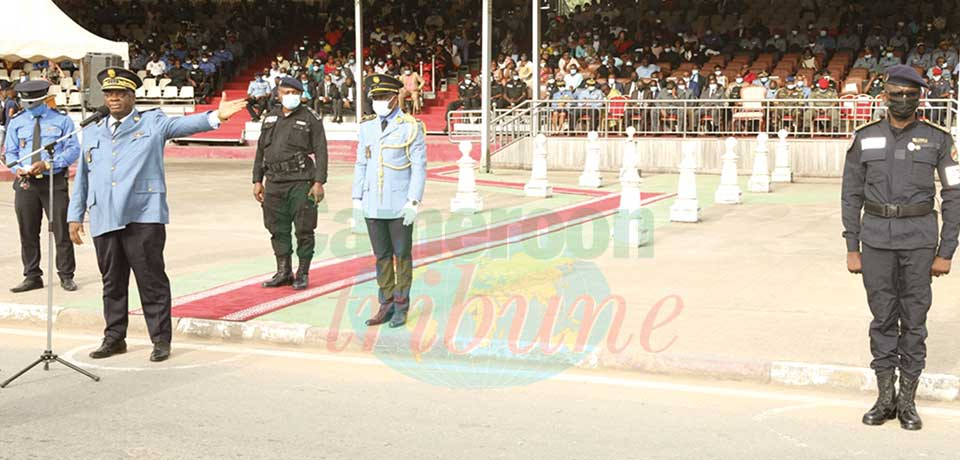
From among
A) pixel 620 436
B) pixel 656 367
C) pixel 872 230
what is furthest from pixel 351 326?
pixel 872 230

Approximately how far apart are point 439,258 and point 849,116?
14035mm

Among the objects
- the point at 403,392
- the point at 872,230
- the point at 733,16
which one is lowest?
the point at 403,392

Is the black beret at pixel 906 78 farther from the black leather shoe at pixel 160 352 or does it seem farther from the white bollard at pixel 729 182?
the white bollard at pixel 729 182

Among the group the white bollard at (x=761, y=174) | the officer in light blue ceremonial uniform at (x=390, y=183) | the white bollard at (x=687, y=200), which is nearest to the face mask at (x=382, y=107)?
the officer in light blue ceremonial uniform at (x=390, y=183)

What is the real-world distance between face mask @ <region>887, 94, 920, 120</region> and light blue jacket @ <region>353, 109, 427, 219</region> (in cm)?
343

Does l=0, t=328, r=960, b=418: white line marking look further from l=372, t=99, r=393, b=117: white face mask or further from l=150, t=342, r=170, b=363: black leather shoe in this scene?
l=372, t=99, r=393, b=117: white face mask

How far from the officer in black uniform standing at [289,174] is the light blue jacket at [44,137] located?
166cm

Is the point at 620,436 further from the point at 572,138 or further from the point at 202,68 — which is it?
the point at 202,68

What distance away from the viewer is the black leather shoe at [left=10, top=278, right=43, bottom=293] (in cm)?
1016

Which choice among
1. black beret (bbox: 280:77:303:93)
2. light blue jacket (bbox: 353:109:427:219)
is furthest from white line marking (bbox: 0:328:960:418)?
black beret (bbox: 280:77:303:93)

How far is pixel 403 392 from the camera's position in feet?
22.5

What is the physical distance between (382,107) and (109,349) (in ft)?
8.26

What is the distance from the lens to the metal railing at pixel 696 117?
2309cm

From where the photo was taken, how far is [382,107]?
841 cm
